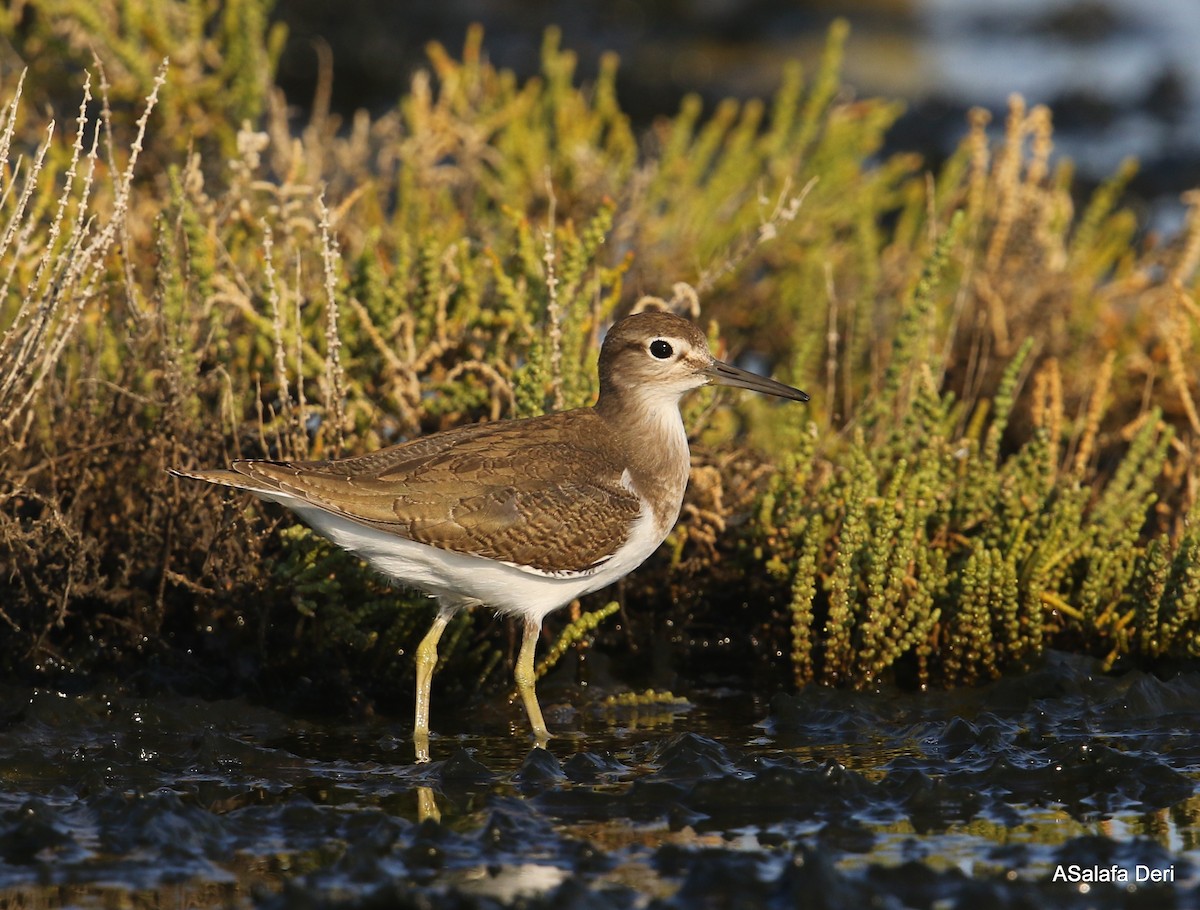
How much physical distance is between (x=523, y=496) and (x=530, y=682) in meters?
0.75

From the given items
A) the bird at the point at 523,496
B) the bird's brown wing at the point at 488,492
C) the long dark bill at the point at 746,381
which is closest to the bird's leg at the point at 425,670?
the bird at the point at 523,496

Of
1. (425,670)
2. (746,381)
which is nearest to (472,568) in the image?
(425,670)

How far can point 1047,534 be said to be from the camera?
6207 mm

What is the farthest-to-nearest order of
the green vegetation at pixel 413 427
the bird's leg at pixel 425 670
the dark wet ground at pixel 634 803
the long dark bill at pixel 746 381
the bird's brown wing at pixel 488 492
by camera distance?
1. the long dark bill at pixel 746 381
2. the green vegetation at pixel 413 427
3. the bird's leg at pixel 425 670
4. the bird's brown wing at pixel 488 492
5. the dark wet ground at pixel 634 803

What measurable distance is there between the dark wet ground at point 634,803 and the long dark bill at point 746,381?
1.15 m

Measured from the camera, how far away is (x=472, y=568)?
5547 mm

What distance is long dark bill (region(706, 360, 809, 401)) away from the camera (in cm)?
615

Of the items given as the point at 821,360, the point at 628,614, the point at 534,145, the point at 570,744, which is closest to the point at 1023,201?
the point at 821,360

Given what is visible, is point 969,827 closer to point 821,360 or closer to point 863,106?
point 821,360

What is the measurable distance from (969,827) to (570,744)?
1596 millimetres

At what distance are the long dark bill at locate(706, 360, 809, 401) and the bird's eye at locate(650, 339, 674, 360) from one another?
171mm

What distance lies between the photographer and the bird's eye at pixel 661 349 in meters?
6.09

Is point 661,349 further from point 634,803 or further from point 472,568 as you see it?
point 634,803

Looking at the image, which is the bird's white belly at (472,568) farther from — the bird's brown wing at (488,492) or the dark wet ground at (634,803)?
the dark wet ground at (634,803)
